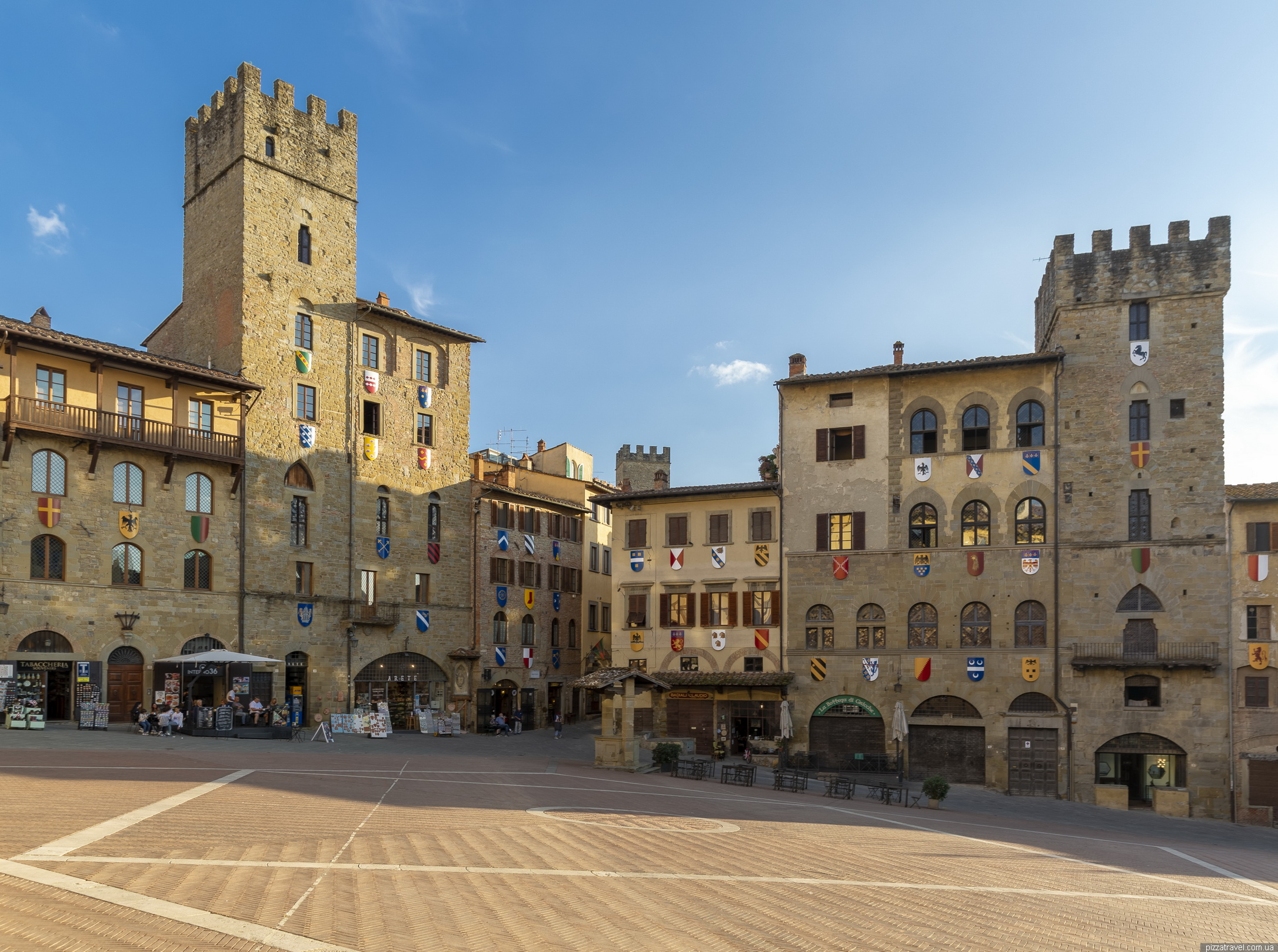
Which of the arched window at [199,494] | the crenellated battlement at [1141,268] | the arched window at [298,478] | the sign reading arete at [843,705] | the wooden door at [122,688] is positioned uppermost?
the crenellated battlement at [1141,268]

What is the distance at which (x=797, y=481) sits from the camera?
4403 cm

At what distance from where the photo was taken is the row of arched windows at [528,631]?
52.3 meters

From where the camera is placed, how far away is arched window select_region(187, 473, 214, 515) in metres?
40.2

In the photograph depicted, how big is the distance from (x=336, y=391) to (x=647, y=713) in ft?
64.5

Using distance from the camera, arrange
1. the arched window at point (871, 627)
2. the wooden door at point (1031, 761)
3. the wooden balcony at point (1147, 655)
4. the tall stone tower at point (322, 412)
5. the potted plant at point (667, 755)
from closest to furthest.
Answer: the potted plant at point (667, 755) < the wooden balcony at point (1147, 655) < the wooden door at point (1031, 761) < the arched window at point (871, 627) < the tall stone tower at point (322, 412)

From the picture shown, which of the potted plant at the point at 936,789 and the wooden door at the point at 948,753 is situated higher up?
the potted plant at the point at 936,789

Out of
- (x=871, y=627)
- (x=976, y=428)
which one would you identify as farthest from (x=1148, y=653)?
(x=976, y=428)

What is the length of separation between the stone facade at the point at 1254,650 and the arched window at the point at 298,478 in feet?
120

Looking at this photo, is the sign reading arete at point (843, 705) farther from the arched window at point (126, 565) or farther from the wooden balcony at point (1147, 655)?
the arched window at point (126, 565)

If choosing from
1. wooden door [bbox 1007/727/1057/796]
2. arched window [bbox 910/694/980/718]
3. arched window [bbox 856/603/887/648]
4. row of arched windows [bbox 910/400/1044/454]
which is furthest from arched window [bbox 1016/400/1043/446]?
wooden door [bbox 1007/727/1057/796]

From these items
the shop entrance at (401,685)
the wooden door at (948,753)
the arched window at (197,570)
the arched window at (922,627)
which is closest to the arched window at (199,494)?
the arched window at (197,570)

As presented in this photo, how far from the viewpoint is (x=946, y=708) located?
40.8 meters

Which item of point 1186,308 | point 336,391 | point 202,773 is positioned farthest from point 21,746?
point 1186,308

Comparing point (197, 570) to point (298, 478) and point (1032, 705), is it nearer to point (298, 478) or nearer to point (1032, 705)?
point (298, 478)
